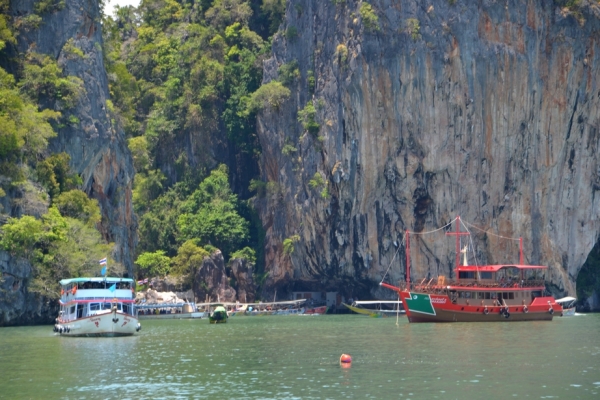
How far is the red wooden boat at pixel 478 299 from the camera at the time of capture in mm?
56000

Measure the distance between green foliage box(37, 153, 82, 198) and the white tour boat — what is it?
38.7ft

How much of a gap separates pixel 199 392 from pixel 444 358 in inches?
392

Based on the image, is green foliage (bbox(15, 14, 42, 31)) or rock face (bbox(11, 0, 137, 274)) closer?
rock face (bbox(11, 0, 137, 274))

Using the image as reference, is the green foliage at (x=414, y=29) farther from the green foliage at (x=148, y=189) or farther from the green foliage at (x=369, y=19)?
the green foliage at (x=148, y=189)

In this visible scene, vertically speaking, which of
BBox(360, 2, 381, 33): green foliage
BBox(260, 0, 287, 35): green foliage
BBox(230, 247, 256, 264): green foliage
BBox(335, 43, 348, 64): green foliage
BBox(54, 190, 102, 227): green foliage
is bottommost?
BBox(230, 247, 256, 264): green foliage

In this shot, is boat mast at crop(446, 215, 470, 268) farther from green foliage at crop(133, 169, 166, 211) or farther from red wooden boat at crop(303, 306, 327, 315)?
green foliage at crop(133, 169, 166, 211)

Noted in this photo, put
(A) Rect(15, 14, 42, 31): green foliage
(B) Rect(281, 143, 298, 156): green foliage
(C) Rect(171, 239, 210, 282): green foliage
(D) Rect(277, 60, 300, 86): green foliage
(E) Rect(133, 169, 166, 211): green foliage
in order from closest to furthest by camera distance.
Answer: (A) Rect(15, 14, 42, 31): green foliage
(B) Rect(281, 143, 298, 156): green foliage
(D) Rect(277, 60, 300, 86): green foliage
(C) Rect(171, 239, 210, 282): green foliage
(E) Rect(133, 169, 166, 211): green foliage

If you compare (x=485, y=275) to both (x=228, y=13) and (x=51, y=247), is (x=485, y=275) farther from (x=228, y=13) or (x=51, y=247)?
(x=228, y=13)

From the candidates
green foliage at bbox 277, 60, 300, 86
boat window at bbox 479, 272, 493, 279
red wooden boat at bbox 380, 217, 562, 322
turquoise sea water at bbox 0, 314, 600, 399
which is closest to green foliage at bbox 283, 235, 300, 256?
green foliage at bbox 277, 60, 300, 86

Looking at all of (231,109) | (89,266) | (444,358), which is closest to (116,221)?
(89,266)

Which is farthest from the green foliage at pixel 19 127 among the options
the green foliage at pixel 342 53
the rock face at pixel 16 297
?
the green foliage at pixel 342 53

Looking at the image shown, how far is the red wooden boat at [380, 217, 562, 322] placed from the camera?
56.0 metres

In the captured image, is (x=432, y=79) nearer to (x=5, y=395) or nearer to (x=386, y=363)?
(x=386, y=363)

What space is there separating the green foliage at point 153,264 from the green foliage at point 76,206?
16769mm
